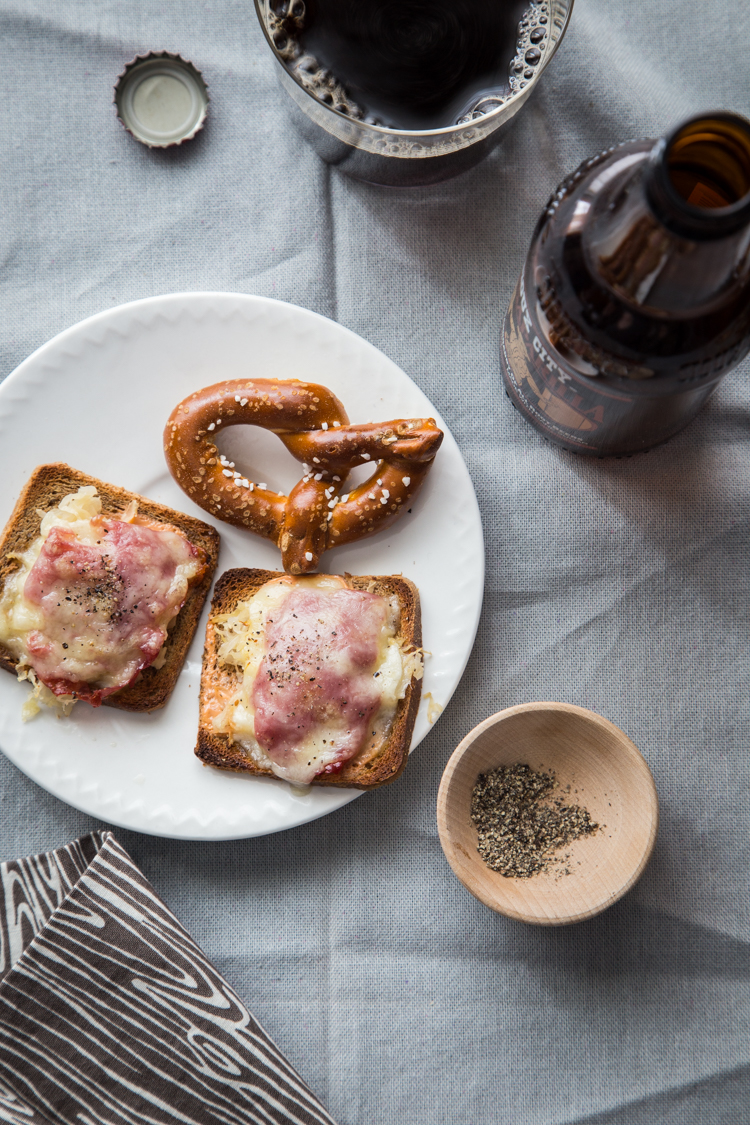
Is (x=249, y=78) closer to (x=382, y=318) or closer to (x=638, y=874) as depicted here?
(x=382, y=318)

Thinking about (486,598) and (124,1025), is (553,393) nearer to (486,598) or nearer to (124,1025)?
(486,598)

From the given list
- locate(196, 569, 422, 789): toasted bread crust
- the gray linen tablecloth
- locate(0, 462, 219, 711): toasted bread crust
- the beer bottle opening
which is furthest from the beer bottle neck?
locate(0, 462, 219, 711): toasted bread crust

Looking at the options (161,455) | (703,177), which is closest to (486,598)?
(161,455)

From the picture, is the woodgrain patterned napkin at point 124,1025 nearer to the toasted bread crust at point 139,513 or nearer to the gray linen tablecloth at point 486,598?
the gray linen tablecloth at point 486,598

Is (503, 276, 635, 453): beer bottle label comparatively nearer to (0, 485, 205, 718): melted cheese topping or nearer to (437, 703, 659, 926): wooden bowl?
(437, 703, 659, 926): wooden bowl

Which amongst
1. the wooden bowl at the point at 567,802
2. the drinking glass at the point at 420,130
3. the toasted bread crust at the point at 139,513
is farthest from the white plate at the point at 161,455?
the drinking glass at the point at 420,130
